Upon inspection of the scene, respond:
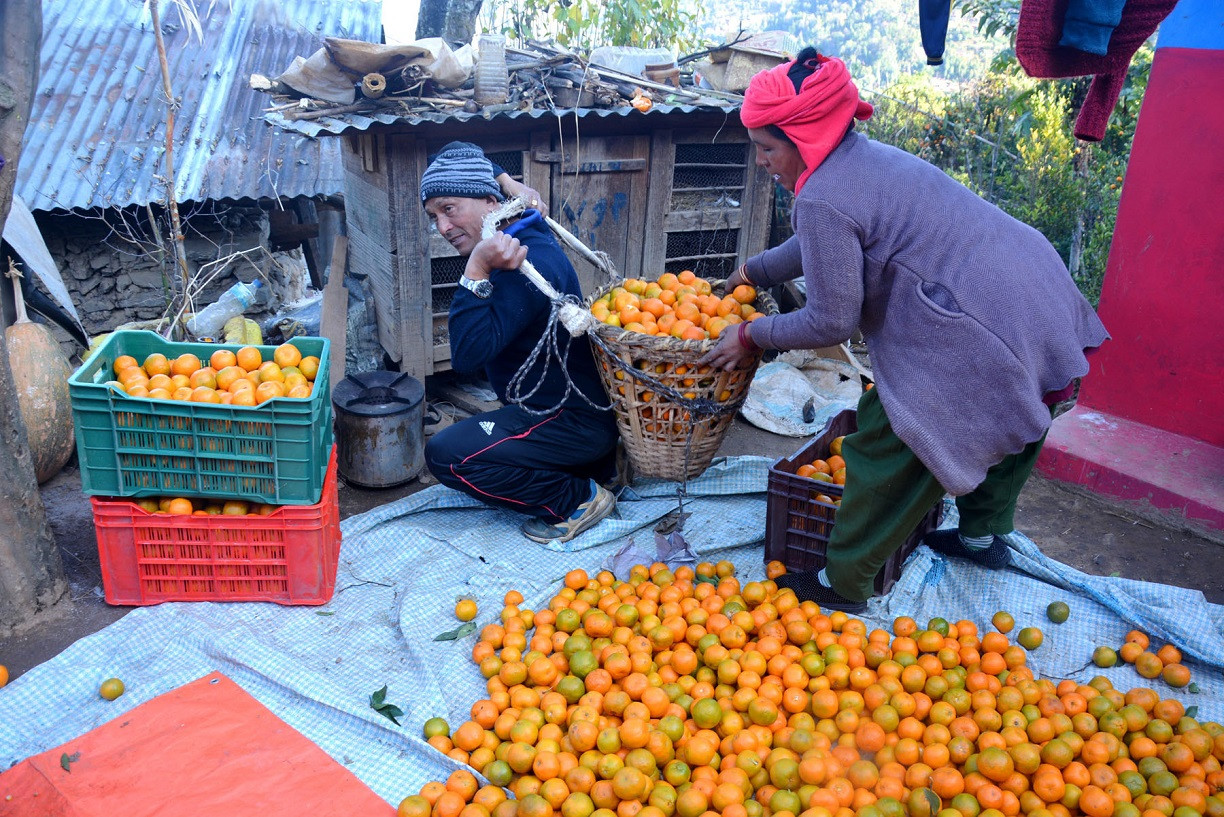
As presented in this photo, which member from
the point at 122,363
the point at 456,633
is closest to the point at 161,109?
the point at 122,363

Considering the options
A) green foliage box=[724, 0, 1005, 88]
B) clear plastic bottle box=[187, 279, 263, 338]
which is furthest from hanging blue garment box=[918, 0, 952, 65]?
green foliage box=[724, 0, 1005, 88]

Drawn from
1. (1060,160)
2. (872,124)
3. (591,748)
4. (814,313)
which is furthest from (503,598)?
(872,124)

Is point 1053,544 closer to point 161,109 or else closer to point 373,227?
point 373,227

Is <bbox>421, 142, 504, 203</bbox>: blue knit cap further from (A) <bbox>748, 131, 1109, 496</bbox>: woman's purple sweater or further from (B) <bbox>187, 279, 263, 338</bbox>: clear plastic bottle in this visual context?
(B) <bbox>187, 279, 263, 338</bbox>: clear plastic bottle

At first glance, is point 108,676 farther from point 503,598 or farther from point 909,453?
point 909,453

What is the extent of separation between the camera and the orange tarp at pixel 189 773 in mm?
2525

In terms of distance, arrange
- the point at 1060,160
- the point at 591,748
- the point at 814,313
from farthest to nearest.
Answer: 1. the point at 1060,160
2. the point at 814,313
3. the point at 591,748

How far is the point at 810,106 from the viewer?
9.33ft

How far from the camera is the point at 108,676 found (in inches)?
123

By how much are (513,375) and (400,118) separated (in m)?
1.70

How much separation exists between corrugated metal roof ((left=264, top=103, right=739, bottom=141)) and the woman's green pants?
2693 mm

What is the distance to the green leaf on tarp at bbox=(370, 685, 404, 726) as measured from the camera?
2.98 m

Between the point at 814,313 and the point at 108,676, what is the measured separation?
283 centimetres

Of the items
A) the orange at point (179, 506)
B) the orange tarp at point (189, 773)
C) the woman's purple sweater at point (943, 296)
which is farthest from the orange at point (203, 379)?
the woman's purple sweater at point (943, 296)
